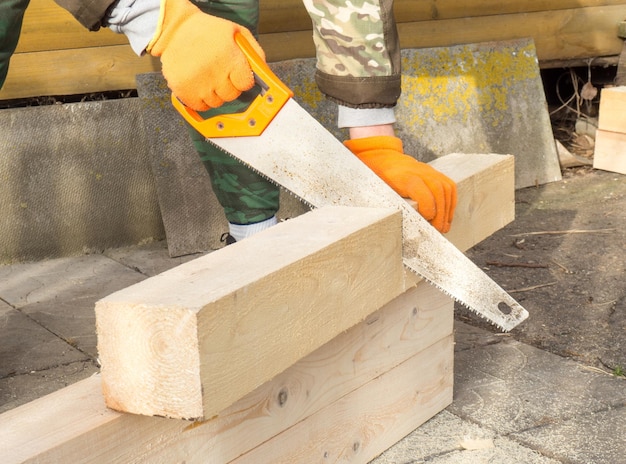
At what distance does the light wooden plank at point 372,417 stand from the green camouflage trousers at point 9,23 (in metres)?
1.23

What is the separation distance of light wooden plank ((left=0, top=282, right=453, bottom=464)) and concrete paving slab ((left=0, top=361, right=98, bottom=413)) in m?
0.94

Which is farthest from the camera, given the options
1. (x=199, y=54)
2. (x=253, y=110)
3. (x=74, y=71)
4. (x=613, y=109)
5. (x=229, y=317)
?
(x=613, y=109)

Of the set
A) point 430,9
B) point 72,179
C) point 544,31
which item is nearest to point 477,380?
point 72,179

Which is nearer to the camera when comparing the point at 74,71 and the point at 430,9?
the point at 74,71

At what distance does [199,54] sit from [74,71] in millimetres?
2127

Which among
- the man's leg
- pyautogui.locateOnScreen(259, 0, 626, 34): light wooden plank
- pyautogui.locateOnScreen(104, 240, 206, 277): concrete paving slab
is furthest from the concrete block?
the man's leg

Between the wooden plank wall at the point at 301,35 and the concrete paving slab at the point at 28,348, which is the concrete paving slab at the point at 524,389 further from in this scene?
the wooden plank wall at the point at 301,35

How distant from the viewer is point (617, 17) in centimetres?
509

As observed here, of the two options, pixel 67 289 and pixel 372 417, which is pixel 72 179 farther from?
pixel 372 417

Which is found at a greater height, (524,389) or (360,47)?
(360,47)

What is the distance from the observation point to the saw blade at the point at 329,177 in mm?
1975

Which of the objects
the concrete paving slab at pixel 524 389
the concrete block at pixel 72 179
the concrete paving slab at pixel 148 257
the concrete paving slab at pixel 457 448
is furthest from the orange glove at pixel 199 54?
the concrete block at pixel 72 179

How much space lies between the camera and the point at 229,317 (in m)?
1.41

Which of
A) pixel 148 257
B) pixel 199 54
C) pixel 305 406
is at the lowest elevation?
pixel 148 257
